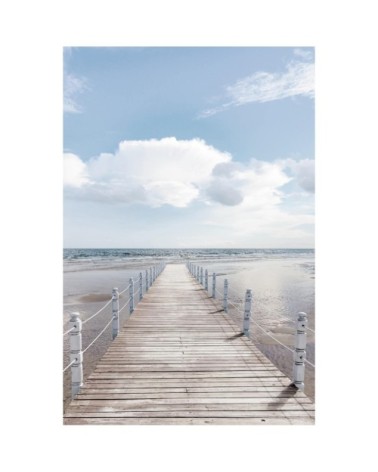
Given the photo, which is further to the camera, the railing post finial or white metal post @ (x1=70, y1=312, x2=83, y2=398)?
the railing post finial

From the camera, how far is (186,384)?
190 inches

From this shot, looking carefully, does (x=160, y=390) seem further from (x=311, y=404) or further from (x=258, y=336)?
(x=258, y=336)

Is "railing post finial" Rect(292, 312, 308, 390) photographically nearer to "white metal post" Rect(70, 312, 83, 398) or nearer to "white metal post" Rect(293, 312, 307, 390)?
"white metal post" Rect(293, 312, 307, 390)

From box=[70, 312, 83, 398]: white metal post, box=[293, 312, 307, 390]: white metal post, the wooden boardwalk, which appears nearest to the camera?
the wooden boardwalk

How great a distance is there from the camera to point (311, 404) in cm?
429

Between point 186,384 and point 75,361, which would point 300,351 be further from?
point 75,361

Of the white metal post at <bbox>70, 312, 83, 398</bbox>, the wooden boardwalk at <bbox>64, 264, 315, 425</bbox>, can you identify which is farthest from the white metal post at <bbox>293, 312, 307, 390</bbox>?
the white metal post at <bbox>70, 312, 83, 398</bbox>

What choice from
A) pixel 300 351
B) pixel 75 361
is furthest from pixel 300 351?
pixel 75 361

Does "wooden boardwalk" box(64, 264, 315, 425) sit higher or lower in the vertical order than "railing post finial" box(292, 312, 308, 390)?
lower

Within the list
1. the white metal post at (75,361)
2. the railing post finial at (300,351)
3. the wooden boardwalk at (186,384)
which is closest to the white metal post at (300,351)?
the railing post finial at (300,351)

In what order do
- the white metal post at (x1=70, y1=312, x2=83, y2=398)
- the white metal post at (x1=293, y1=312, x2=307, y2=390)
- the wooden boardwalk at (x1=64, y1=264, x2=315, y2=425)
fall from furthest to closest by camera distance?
the white metal post at (x1=293, y1=312, x2=307, y2=390), the white metal post at (x1=70, y1=312, x2=83, y2=398), the wooden boardwalk at (x1=64, y1=264, x2=315, y2=425)

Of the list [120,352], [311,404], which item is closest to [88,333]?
[120,352]

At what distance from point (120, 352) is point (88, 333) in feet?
15.5

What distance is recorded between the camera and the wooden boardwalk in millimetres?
3990
